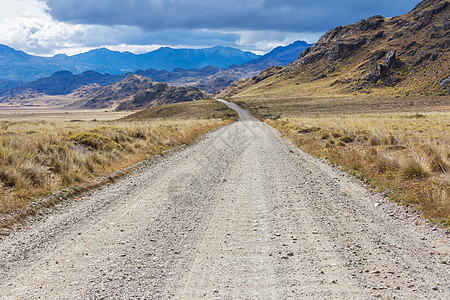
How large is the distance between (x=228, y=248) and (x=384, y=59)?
509 feet

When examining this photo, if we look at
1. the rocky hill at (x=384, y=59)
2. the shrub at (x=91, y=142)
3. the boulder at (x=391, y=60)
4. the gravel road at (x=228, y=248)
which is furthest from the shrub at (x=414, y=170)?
the boulder at (x=391, y=60)

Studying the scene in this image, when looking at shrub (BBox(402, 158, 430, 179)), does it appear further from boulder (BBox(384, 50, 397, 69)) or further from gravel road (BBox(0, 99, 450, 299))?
boulder (BBox(384, 50, 397, 69))

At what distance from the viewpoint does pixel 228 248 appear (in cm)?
471

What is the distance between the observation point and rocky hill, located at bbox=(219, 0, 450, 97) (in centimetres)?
10488

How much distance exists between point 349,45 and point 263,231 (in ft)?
619

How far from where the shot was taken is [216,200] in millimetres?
7363

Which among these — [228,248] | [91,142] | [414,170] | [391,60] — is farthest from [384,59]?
[228,248]

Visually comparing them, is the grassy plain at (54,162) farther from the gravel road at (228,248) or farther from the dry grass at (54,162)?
the gravel road at (228,248)

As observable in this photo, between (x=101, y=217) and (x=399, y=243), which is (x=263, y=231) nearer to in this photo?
(x=399, y=243)

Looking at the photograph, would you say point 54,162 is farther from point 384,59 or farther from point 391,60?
point 384,59

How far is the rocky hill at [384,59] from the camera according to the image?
104875mm

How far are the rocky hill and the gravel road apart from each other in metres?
107

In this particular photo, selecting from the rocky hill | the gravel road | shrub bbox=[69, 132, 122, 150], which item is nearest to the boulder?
the rocky hill

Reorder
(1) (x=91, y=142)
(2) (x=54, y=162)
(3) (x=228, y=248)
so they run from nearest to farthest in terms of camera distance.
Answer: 1. (3) (x=228, y=248)
2. (2) (x=54, y=162)
3. (1) (x=91, y=142)
